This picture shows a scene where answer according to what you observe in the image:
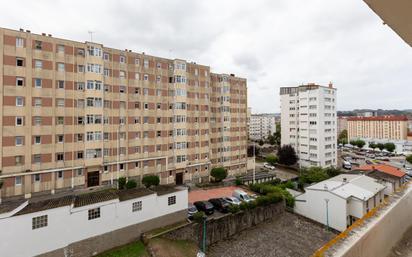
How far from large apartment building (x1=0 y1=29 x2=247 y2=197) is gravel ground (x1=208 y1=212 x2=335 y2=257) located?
13.1 meters

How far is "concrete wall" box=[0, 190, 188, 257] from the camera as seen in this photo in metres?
11.6

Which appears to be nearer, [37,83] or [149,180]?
[37,83]

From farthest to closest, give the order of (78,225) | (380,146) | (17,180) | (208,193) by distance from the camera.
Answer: (380,146), (208,193), (17,180), (78,225)

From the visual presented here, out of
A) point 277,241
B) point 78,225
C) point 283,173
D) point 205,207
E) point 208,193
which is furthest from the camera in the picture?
point 283,173

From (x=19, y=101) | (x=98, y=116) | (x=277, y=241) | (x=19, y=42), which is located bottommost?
(x=277, y=241)

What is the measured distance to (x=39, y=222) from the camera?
1222 centimetres

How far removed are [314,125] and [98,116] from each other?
1597 inches

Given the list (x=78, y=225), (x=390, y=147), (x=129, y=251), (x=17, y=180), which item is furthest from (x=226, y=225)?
(x=390, y=147)

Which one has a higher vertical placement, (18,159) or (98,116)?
(98,116)

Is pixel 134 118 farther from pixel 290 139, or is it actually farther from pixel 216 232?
pixel 290 139

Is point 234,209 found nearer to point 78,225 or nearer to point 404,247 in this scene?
point 78,225

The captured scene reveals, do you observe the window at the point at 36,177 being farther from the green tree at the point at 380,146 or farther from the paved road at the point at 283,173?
the green tree at the point at 380,146

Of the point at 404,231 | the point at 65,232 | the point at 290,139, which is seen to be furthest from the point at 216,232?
the point at 290,139

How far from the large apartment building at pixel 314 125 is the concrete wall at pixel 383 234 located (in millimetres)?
43718
